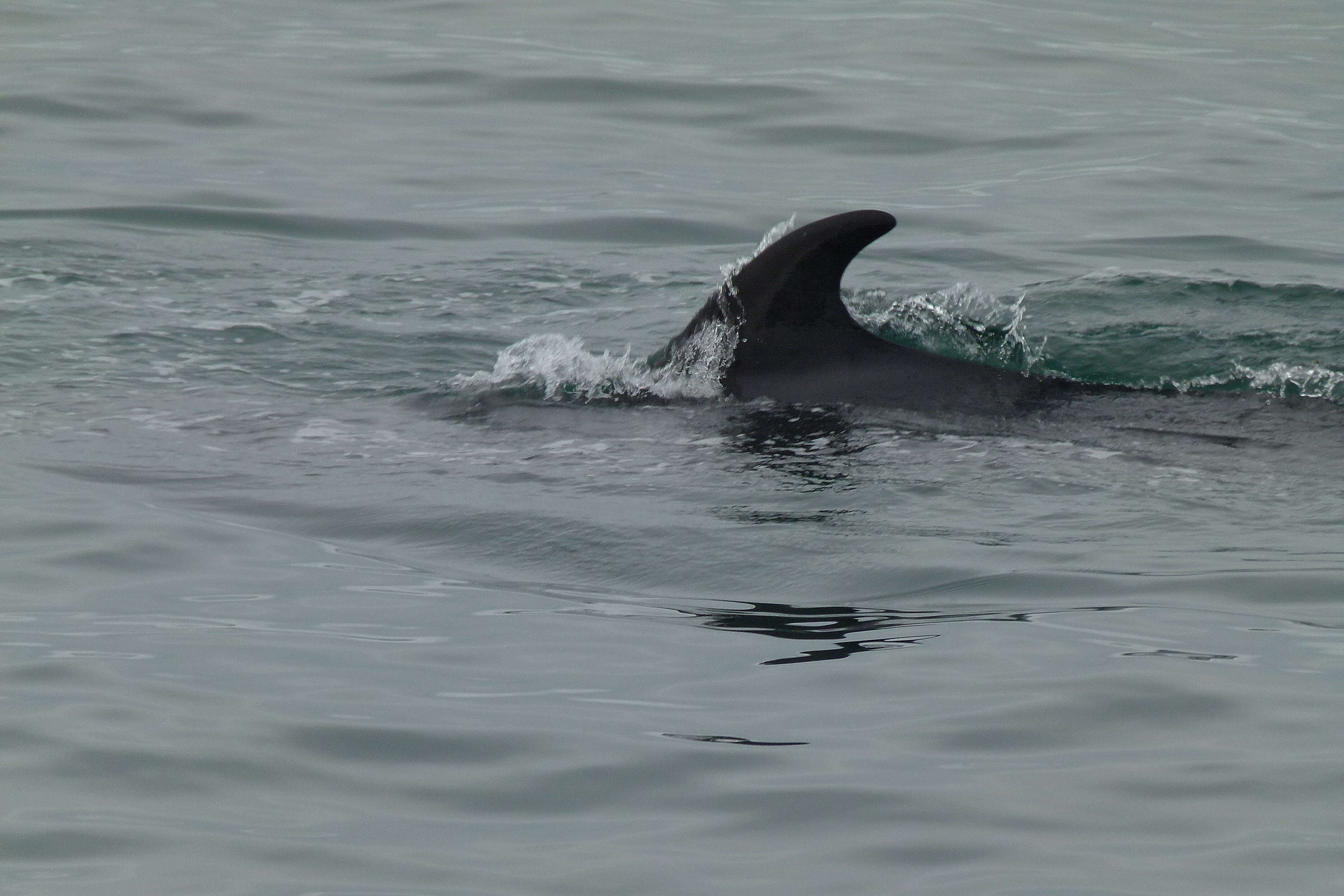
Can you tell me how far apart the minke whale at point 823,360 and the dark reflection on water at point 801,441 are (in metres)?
0.14

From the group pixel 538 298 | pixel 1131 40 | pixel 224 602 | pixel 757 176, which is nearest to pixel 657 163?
pixel 757 176

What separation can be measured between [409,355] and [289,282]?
1.99 metres

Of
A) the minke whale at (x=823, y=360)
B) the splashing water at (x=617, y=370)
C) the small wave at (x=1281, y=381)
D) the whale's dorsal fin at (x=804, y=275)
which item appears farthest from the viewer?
the small wave at (x=1281, y=381)

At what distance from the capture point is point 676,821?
4.47 m

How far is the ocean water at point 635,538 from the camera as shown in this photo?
14.5 ft

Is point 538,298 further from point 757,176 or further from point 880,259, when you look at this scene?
point 757,176

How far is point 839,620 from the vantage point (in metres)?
6.00

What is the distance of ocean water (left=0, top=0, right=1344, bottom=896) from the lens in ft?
14.5

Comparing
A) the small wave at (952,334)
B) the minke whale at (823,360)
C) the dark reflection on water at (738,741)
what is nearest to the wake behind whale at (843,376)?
the minke whale at (823,360)

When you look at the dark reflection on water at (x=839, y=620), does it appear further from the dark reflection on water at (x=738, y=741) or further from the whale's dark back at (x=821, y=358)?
the whale's dark back at (x=821, y=358)

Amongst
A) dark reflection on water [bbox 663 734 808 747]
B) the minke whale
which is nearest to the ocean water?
dark reflection on water [bbox 663 734 808 747]

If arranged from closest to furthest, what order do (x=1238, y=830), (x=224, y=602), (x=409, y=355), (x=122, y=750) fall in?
(x=1238, y=830) < (x=122, y=750) < (x=224, y=602) < (x=409, y=355)

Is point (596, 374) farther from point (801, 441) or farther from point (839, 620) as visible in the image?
point (839, 620)

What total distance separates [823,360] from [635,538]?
2.06m
